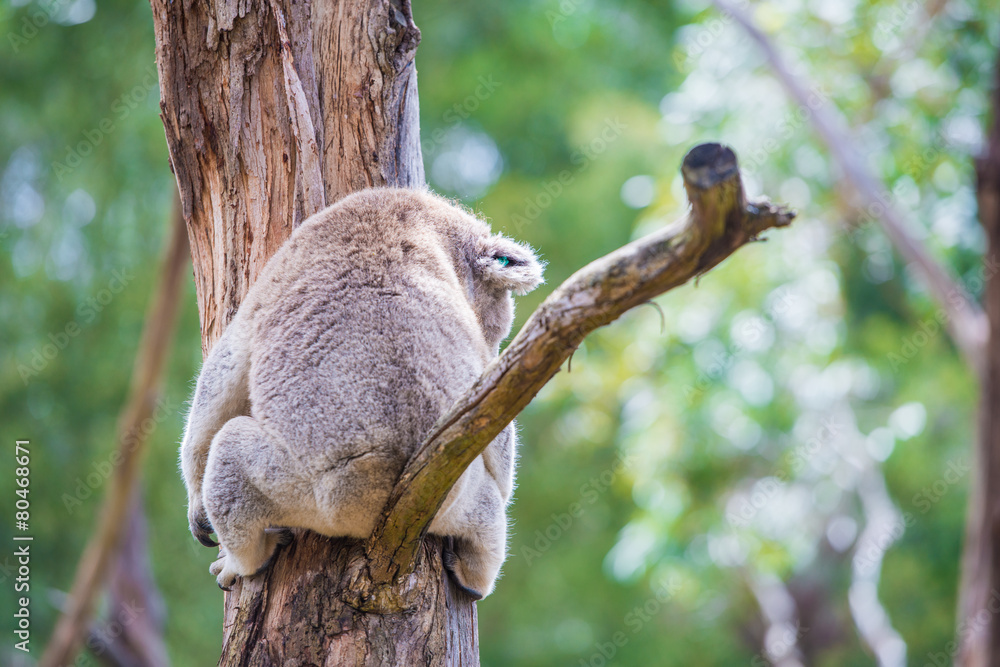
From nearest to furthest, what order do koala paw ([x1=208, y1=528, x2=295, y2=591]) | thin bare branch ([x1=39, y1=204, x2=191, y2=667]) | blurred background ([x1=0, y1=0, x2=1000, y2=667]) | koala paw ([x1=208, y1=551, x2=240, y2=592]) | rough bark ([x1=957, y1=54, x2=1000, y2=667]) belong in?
koala paw ([x1=208, y1=528, x2=295, y2=591]) < koala paw ([x1=208, y1=551, x2=240, y2=592]) < rough bark ([x1=957, y1=54, x2=1000, y2=667]) < thin bare branch ([x1=39, y1=204, x2=191, y2=667]) < blurred background ([x1=0, y1=0, x2=1000, y2=667])

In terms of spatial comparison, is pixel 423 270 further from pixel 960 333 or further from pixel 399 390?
pixel 960 333

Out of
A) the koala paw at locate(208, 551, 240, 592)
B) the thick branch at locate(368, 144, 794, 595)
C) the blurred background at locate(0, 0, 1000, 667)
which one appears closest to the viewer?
the thick branch at locate(368, 144, 794, 595)

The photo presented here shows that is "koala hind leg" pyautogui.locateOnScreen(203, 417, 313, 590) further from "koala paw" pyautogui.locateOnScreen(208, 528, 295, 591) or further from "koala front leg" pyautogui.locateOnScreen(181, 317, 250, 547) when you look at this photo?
"koala front leg" pyautogui.locateOnScreen(181, 317, 250, 547)

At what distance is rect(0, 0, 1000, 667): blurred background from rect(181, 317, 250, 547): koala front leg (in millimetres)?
3818

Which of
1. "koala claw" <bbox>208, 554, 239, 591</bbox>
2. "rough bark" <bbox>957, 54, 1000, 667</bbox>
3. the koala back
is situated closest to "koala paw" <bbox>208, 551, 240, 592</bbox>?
"koala claw" <bbox>208, 554, 239, 591</bbox>

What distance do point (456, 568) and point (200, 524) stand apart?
0.72 metres

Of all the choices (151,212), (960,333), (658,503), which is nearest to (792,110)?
(960,333)

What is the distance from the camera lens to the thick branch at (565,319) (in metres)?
1.39

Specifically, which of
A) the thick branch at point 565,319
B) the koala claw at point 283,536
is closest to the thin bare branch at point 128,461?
the koala claw at point 283,536

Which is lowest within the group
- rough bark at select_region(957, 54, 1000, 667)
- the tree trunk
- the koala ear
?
rough bark at select_region(957, 54, 1000, 667)

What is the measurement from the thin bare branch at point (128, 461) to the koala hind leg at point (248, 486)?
283 cm

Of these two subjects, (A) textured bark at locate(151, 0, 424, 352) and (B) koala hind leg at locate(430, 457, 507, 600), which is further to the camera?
(A) textured bark at locate(151, 0, 424, 352)

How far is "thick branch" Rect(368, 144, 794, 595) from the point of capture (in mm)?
1391

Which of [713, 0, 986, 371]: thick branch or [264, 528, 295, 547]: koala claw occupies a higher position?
[713, 0, 986, 371]: thick branch
